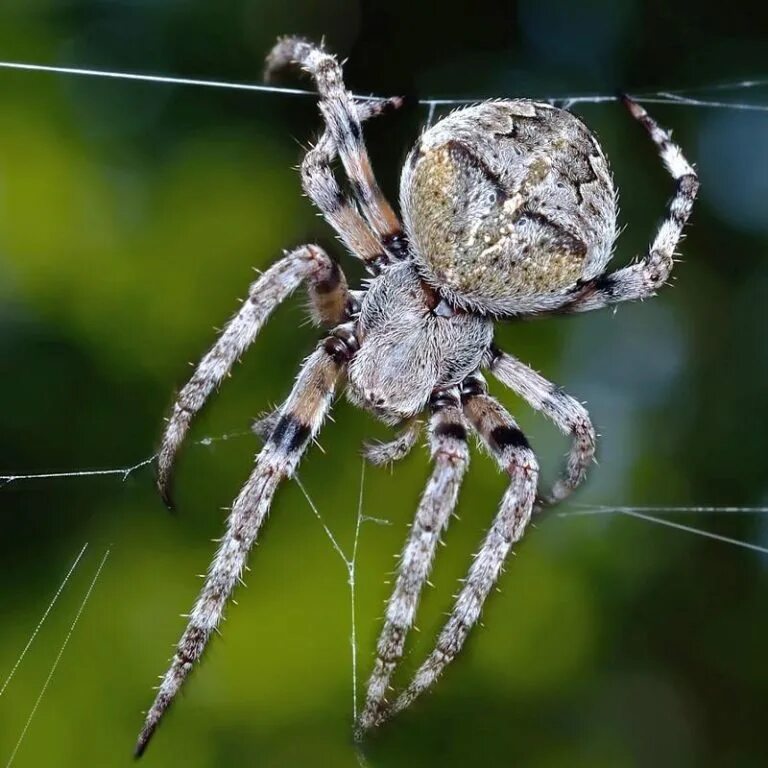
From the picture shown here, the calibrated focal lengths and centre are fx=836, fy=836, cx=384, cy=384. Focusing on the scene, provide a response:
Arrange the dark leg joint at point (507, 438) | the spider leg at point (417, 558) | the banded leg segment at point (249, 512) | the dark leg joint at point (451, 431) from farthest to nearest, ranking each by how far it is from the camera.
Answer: the dark leg joint at point (507, 438)
the dark leg joint at point (451, 431)
the spider leg at point (417, 558)
the banded leg segment at point (249, 512)

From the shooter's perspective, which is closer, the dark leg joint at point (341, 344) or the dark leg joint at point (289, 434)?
the dark leg joint at point (289, 434)

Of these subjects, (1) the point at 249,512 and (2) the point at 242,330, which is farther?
(2) the point at 242,330

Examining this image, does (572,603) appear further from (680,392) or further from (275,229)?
(275,229)

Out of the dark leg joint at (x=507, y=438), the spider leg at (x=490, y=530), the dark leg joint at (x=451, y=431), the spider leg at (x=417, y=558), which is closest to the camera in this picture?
the spider leg at (x=417, y=558)

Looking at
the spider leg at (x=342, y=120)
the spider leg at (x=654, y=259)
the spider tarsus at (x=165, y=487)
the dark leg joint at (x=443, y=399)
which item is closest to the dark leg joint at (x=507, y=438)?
the dark leg joint at (x=443, y=399)

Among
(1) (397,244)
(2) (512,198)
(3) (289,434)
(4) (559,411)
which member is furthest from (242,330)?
(4) (559,411)

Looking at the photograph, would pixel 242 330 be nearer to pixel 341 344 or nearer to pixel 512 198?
pixel 341 344

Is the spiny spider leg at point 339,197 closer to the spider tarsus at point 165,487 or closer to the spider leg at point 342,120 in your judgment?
the spider leg at point 342,120

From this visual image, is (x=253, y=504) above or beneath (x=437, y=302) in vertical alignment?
beneath

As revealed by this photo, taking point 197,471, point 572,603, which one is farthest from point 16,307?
point 572,603

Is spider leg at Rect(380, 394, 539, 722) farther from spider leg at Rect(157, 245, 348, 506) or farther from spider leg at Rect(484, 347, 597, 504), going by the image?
spider leg at Rect(157, 245, 348, 506)
